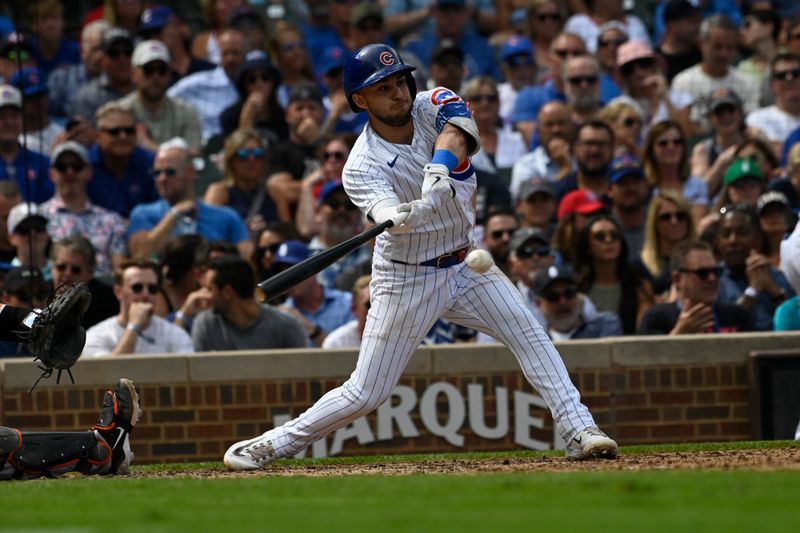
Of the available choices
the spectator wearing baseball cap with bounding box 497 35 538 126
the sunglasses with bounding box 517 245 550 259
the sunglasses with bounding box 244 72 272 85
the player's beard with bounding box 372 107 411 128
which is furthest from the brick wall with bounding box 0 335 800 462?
the spectator wearing baseball cap with bounding box 497 35 538 126

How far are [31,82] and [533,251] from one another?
5.10m

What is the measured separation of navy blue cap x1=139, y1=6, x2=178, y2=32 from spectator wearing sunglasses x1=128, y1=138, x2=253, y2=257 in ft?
8.50

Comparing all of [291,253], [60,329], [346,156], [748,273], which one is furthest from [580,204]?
[60,329]

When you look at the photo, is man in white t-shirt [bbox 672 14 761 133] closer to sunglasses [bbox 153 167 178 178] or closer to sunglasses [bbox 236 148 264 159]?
sunglasses [bbox 236 148 264 159]

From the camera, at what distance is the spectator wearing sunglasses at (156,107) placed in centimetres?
1307

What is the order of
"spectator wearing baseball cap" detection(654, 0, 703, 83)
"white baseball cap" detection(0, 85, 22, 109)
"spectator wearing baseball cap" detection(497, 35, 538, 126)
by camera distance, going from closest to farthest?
1. "white baseball cap" detection(0, 85, 22, 109)
2. "spectator wearing baseball cap" detection(497, 35, 538, 126)
3. "spectator wearing baseball cap" detection(654, 0, 703, 83)

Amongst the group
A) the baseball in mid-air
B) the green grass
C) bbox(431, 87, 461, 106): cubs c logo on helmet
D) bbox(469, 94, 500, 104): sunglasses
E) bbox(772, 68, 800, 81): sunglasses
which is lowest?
the green grass

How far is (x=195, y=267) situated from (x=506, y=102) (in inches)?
169

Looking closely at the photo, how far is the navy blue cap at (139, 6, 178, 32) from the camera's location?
1426 cm

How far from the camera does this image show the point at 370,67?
7125mm

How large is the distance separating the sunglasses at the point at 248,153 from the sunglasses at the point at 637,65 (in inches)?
133

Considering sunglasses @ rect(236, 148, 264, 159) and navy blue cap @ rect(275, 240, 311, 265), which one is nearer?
navy blue cap @ rect(275, 240, 311, 265)

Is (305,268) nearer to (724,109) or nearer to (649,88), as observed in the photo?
(724,109)

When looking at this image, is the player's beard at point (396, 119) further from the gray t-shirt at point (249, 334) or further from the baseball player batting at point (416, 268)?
the gray t-shirt at point (249, 334)
